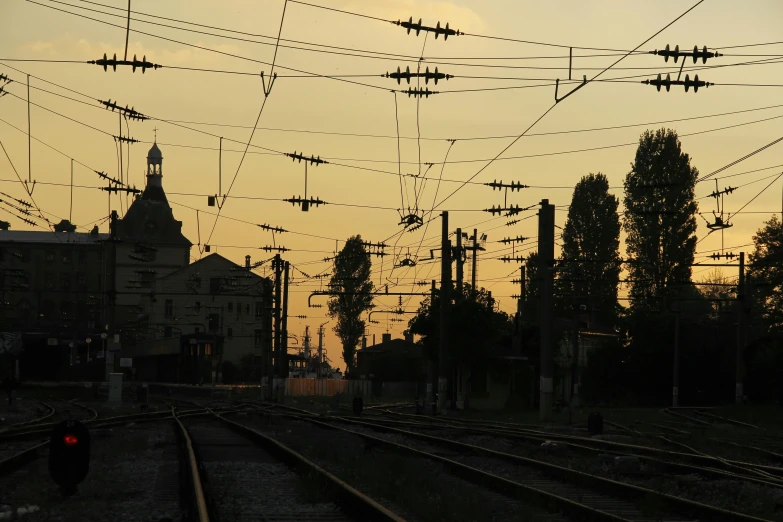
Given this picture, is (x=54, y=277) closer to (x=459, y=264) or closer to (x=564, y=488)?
(x=459, y=264)

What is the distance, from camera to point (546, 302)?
132ft

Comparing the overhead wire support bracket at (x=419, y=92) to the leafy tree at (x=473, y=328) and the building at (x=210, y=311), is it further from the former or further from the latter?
the building at (x=210, y=311)

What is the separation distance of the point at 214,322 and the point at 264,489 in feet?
357

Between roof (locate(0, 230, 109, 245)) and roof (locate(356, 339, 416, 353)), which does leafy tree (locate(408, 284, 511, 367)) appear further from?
roof (locate(0, 230, 109, 245))

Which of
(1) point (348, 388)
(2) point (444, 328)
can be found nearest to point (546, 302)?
(2) point (444, 328)

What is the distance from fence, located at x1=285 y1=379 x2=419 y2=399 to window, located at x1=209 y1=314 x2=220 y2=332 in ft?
81.2

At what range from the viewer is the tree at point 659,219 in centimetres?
7556

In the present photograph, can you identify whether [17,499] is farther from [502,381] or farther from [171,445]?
[502,381]

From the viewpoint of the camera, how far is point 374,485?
50.7ft

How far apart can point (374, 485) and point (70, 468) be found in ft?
14.3

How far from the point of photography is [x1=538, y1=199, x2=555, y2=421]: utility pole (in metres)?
40.0

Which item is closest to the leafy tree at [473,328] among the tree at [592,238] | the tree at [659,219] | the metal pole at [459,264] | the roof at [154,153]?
the metal pole at [459,264]

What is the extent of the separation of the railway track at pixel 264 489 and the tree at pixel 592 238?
6416cm

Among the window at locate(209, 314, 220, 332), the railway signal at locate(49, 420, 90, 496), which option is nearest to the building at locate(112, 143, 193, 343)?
the window at locate(209, 314, 220, 332)
